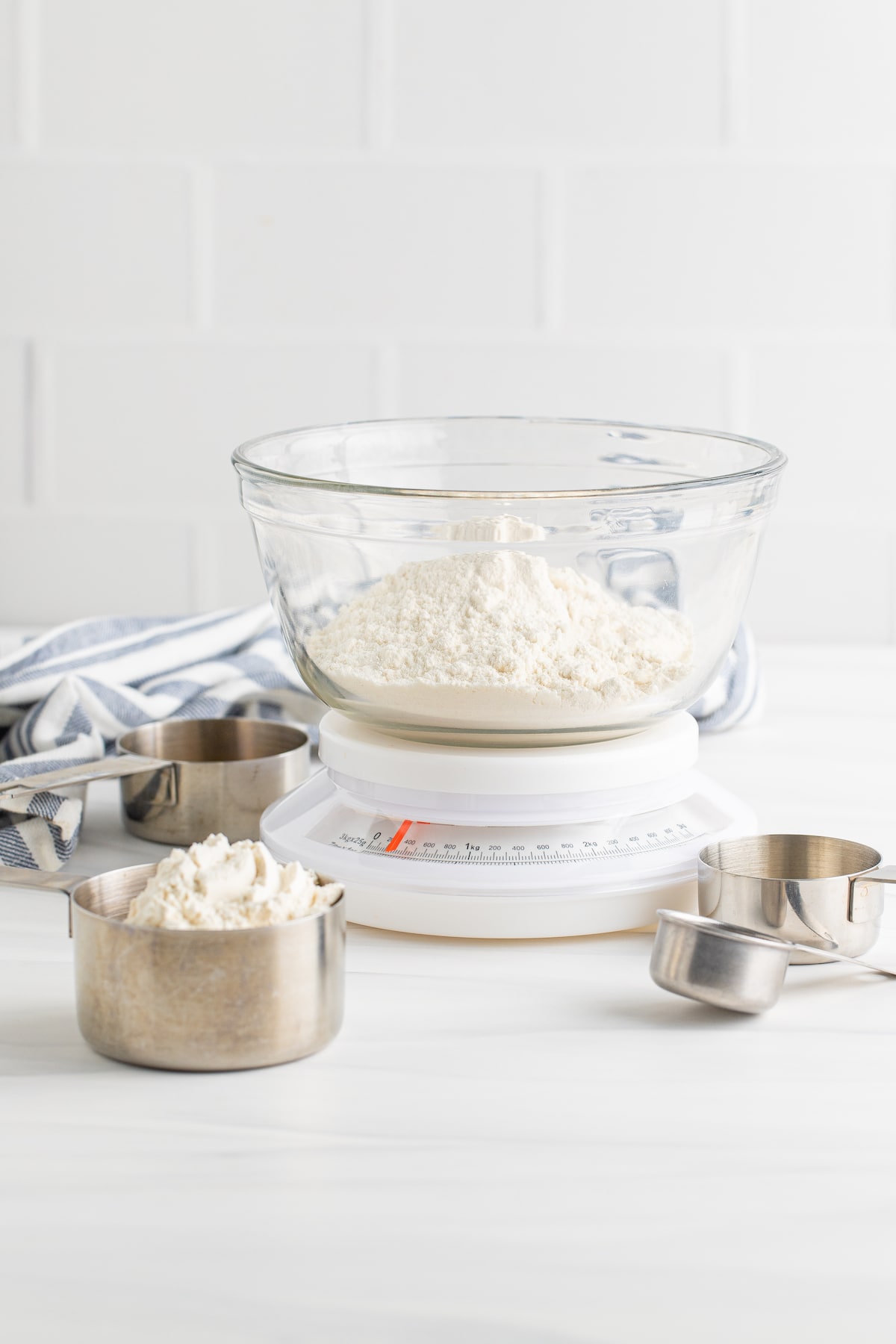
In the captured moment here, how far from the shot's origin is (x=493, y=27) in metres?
1.48

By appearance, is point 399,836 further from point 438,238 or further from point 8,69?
point 8,69

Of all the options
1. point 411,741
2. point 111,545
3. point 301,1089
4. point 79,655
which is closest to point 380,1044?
point 301,1089

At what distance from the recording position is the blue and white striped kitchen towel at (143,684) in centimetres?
91

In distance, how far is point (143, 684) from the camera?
1014mm

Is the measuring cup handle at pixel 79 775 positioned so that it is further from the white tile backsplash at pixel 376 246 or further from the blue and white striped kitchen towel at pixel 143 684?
the white tile backsplash at pixel 376 246

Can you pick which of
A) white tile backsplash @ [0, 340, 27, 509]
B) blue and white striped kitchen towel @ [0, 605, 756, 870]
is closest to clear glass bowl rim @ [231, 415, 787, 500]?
blue and white striped kitchen towel @ [0, 605, 756, 870]

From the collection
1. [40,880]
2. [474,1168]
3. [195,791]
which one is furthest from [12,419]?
[474,1168]

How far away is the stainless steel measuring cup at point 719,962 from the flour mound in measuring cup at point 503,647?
120 mm

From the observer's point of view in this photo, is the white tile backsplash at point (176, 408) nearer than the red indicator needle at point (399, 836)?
No

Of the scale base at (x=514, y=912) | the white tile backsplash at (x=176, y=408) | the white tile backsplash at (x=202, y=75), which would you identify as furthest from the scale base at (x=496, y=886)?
the white tile backsplash at (x=202, y=75)

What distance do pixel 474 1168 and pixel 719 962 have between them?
0.15 m

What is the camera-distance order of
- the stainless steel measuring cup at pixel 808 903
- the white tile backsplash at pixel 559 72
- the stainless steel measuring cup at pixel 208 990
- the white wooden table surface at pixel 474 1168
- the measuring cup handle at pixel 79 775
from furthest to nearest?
1. the white tile backsplash at pixel 559 72
2. the measuring cup handle at pixel 79 775
3. the stainless steel measuring cup at pixel 808 903
4. the stainless steel measuring cup at pixel 208 990
5. the white wooden table surface at pixel 474 1168

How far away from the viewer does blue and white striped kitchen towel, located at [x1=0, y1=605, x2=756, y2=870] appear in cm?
91

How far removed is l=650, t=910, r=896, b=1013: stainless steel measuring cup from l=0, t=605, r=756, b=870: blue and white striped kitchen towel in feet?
1.18
